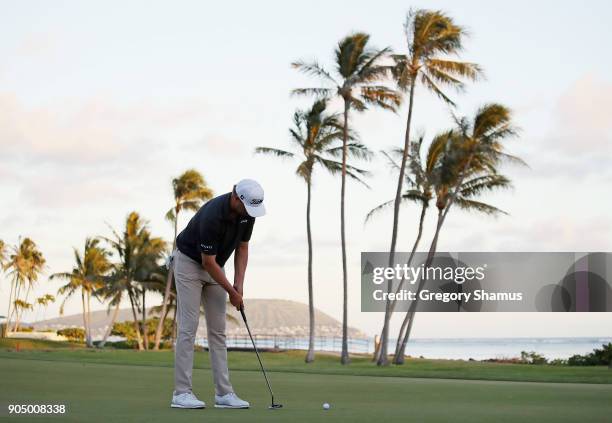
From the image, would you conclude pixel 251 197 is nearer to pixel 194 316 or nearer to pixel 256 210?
pixel 256 210

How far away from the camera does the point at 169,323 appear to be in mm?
65250

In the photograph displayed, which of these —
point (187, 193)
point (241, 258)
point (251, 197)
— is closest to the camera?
point (251, 197)

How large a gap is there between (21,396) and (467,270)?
120ft

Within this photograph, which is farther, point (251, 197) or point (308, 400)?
point (308, 400)

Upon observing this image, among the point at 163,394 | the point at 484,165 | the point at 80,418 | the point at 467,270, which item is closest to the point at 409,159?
the point at 484,165

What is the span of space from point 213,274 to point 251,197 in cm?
77

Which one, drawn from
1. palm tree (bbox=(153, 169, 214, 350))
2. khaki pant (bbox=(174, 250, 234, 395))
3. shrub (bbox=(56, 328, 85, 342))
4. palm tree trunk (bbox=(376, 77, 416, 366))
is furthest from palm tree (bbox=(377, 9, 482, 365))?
shrub (bbox=(56, 328, 85, 342))

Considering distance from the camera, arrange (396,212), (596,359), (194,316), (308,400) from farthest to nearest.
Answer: (396,212) < (596,359) < (308,400) < (194,316)

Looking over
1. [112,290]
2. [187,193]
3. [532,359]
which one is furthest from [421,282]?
[112,290]

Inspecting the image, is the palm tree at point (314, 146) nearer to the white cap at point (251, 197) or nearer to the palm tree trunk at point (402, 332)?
the palm tree trunk at point (402, 332)

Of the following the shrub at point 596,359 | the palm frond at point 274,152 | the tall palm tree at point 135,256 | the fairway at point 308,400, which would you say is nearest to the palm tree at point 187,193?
the tall palm tree at point 135,256

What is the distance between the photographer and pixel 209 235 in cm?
739

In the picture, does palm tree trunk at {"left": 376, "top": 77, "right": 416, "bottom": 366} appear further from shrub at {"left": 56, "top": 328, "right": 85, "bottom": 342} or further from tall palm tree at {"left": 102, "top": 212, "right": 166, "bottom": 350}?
shrub at {"left": 56, "top": 328, "right": 85, "bottom": 342}

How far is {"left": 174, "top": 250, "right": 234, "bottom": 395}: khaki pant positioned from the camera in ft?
25.1
